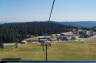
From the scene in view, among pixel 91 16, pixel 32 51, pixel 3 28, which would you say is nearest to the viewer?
pixel 3 28

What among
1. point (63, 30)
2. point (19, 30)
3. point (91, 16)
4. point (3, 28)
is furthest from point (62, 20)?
point (91, 16)

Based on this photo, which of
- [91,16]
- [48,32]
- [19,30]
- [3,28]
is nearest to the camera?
[48,32]

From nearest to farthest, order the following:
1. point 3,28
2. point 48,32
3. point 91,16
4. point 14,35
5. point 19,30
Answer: point 48,32 < point 14,35 < point 19,30 < point 3,28 < point 91,16

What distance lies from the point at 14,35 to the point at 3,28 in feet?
1.30

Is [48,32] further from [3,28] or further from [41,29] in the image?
[3,28]

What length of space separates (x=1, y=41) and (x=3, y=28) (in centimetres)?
36

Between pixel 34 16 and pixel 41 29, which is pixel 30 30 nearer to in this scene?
pixel 41 29

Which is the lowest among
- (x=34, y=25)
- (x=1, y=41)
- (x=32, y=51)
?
(x=32, y=51)

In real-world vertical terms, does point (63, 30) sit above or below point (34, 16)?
below

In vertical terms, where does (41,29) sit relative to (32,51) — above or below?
above

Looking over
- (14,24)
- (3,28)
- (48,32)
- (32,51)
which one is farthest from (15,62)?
(32,51)

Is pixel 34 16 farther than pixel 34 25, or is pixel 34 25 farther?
pixel 34 16

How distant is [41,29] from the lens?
7.18 feet

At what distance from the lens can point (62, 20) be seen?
7.86 ft
